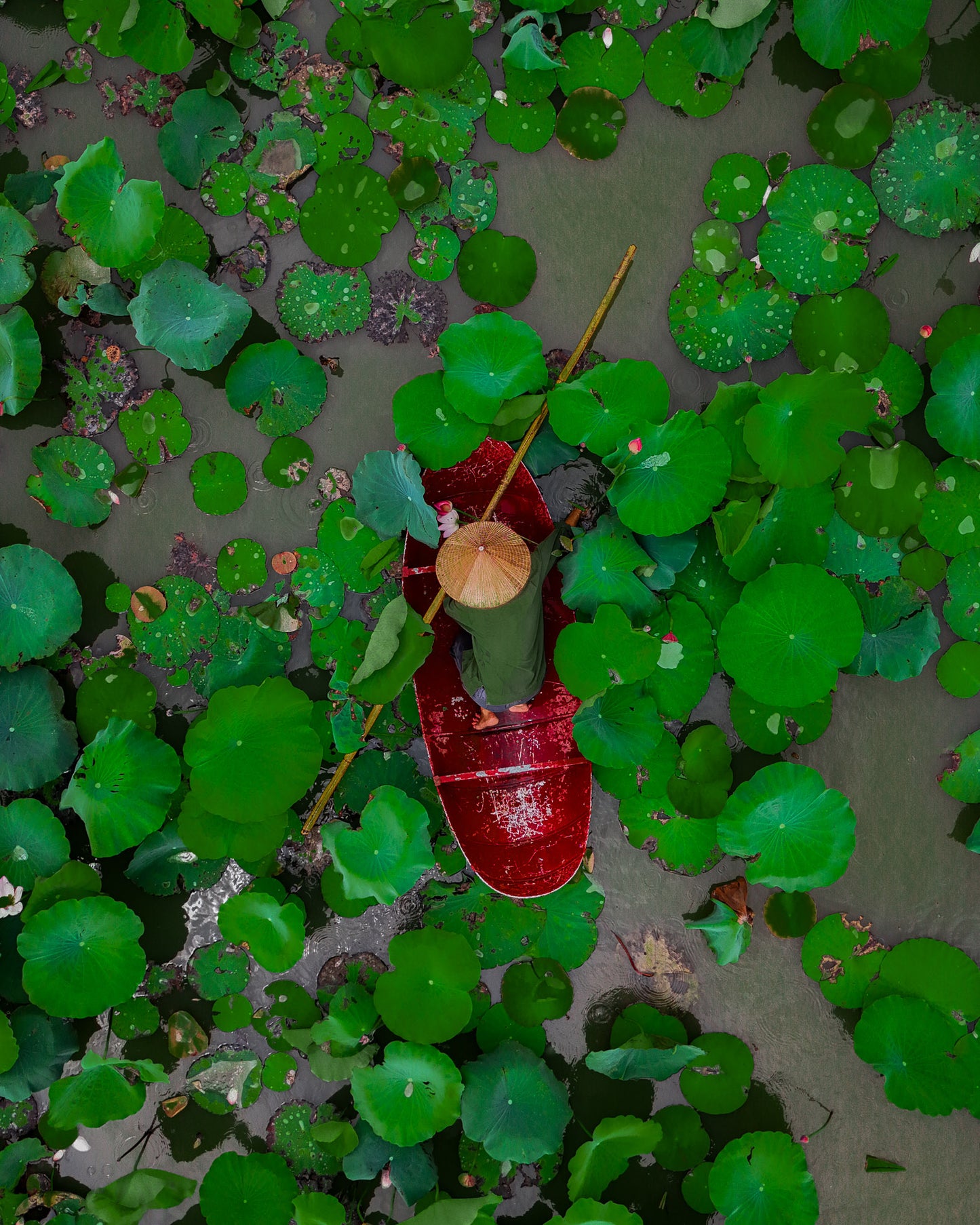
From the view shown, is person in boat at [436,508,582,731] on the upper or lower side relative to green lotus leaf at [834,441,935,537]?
lower

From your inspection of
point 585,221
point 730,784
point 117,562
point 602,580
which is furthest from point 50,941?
point 585,221

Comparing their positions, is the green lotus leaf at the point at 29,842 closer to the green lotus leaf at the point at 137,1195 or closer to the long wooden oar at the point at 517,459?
the long wooden oar at the point at 517,459

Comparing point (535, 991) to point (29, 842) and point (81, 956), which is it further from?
point (29, 842)

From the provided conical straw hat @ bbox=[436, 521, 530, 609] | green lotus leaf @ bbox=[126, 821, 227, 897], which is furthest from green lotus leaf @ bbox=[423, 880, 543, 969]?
conical straw hat @ bbox=[436, 521, 530, 609]

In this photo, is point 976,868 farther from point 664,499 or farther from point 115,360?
point 115,360

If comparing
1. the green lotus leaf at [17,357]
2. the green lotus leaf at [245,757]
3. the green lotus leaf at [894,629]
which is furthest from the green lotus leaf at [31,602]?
the green lotus leaf at [894,629]

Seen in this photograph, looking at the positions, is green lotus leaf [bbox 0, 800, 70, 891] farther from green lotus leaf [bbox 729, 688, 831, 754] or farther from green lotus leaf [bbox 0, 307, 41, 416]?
green lotus leaf [bbox 729, 688, 831, 754]
